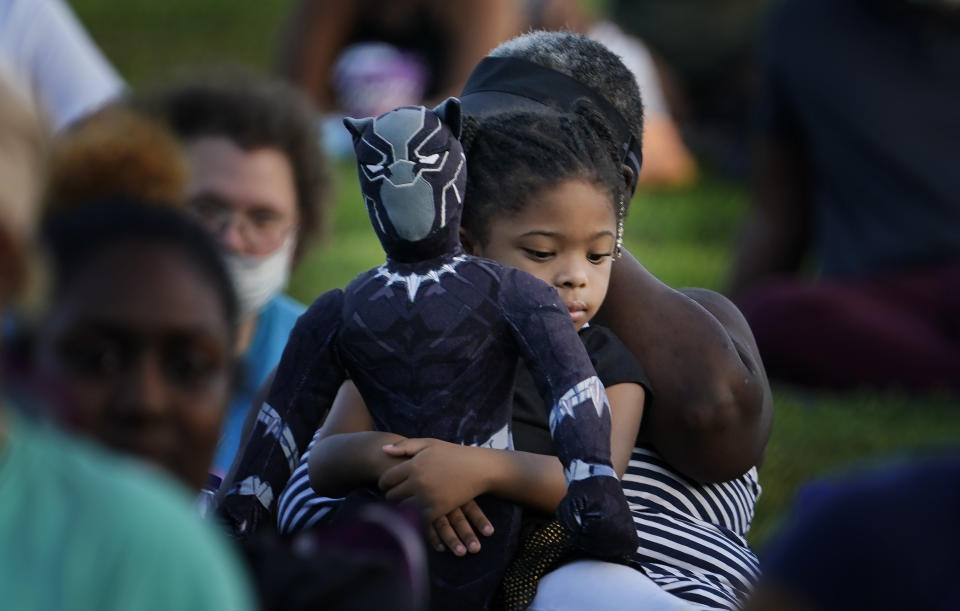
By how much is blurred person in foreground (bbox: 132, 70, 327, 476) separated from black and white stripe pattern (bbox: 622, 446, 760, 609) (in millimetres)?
1033

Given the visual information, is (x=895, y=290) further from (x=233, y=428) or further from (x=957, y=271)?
(x=233, y=428)

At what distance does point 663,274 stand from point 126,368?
5684 millimetres

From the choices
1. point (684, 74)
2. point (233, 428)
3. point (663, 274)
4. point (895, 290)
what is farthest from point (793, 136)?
point (684, 74)

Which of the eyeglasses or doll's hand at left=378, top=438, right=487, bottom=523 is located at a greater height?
the eyeglasses

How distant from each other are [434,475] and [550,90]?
0.63 meters

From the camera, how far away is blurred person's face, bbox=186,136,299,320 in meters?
3.34

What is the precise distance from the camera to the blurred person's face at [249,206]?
3336mm

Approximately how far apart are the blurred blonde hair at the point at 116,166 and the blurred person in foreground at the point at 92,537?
1.16ft

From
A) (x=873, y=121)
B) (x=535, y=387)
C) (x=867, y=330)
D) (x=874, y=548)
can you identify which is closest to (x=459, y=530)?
(x=535, y=387)

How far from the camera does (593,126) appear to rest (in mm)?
2326

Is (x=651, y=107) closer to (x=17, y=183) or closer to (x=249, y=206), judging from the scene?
(x=249, y=206)

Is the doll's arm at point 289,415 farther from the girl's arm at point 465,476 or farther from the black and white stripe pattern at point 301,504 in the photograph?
the girl's arm at point 465,476

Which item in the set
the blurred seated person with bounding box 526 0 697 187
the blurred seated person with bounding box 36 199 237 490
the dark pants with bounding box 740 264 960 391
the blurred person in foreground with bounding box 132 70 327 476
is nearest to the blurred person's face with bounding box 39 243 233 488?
the blurred seated person with bounding box 36 199 237 490

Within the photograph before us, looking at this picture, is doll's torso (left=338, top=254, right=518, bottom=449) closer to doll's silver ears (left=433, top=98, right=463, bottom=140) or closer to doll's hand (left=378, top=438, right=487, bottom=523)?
doll's hand (left=378, top=438, right=487, bottom=523)
